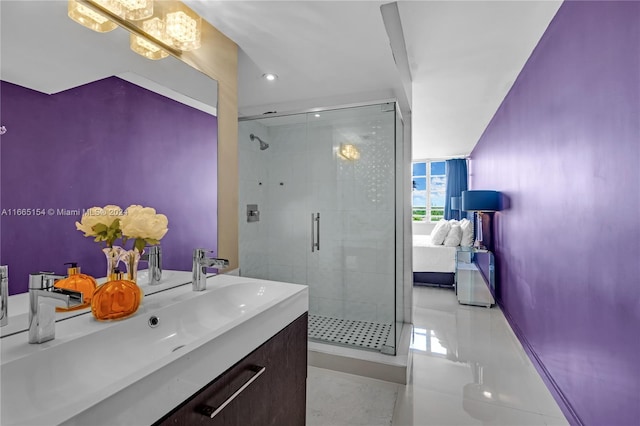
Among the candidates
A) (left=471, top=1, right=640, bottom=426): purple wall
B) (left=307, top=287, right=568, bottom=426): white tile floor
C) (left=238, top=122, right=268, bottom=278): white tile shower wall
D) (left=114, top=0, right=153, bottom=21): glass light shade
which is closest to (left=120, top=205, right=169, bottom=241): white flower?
(left=114, top=0, right=153, bottom=21): glass light shade

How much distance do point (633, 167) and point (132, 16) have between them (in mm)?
2147

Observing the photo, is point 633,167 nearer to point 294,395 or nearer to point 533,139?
point 533,139

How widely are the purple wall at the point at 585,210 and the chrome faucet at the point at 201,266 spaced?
5.71ft

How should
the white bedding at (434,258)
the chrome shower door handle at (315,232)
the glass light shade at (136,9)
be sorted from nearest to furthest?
the glass light shade at (136,9) → the chrome shower door handle at (315,232) → the white bedding at (434,258)

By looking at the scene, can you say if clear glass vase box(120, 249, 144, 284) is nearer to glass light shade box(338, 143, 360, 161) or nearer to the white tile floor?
the white tile floor

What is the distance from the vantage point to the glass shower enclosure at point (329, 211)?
296 centimetres

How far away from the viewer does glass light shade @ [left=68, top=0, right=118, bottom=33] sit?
3.53ft

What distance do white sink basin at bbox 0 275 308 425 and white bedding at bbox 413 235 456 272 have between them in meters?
4.05

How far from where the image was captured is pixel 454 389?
2172 mm

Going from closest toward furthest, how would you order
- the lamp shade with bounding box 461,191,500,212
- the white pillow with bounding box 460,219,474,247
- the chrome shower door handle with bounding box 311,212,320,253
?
the chrome shower door handle with bounding box 311,212,320,253
the lamp shade with bounding box 461,191,500,212
the white pillow with bounding box 460,219,474,247

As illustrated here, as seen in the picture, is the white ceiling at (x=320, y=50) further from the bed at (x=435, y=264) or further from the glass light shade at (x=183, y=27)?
the bed at (x=435, y=264)

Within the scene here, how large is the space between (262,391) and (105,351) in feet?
1.62

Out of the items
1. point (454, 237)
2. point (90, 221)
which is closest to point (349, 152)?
point (90, 221)

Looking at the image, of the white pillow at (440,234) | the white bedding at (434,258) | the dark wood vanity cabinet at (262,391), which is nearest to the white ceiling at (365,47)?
the dark wood vanity cabinet at (262,391)
